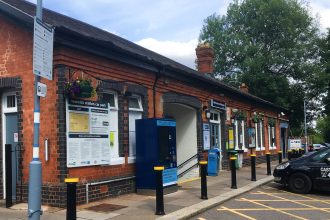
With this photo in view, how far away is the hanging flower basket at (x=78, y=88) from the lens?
966 cm

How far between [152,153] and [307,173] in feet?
16.1

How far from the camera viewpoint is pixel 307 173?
12.6m

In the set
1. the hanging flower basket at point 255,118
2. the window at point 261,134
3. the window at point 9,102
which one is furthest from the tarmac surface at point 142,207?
the window at point 261,134

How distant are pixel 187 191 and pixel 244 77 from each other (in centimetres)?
3053

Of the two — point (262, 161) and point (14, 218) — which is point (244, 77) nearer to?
point (262, 161)

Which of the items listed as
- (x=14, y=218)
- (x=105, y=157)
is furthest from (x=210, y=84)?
(x=14, y=218)

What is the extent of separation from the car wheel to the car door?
0.62ft

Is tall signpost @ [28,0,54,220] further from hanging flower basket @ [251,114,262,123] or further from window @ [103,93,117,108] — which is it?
hanging flower basket @ [251,114,262,123]

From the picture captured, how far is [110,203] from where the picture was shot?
10.2 meters

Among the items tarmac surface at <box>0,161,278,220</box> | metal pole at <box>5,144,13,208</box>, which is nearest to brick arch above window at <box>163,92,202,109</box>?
tarmac surface at <box>0,161,278,220</box>

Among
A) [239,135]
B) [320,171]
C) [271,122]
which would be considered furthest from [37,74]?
[271,122]

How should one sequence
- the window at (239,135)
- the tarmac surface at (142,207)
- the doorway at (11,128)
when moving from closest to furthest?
the tarmac surface at (142,207), the doorway at (11,128), the window at (239,135)

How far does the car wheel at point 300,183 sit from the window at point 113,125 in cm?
539

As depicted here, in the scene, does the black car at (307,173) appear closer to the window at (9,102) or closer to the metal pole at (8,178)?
the metal pole at (8,178)
